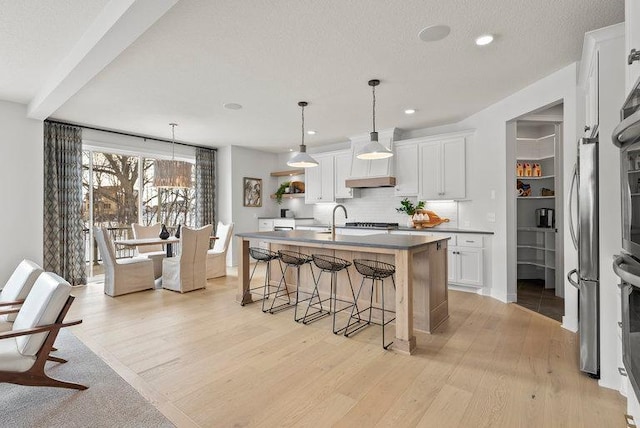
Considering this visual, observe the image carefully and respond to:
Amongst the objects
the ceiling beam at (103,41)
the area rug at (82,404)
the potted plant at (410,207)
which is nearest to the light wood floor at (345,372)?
the area rug at (82,404)

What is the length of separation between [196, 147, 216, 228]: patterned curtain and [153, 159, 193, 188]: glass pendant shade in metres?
1.76

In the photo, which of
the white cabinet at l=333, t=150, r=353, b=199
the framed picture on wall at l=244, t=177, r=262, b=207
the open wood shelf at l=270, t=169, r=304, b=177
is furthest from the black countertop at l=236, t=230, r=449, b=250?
the open wood shelf at l=270, t=169, r=304, b=177

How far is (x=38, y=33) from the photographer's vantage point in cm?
273

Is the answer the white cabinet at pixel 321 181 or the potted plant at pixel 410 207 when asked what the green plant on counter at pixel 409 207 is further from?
the white cabinet at pixel 321 181

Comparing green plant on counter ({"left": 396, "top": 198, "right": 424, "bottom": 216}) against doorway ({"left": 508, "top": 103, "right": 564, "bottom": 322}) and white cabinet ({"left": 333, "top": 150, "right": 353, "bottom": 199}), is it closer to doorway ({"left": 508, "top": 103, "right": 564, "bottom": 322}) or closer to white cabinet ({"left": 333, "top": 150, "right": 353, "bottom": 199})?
white cabinet ({"left": 333, "top": 150, "right": 353, "bottom": 199})

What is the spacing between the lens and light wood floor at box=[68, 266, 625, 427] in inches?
75.9

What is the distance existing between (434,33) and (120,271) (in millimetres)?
4858

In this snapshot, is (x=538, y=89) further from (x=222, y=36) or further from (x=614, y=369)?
(x=222, y=36)

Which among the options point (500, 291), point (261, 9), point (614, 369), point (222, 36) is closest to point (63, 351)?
point (222, 36)

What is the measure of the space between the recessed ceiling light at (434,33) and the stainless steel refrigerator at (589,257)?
1330 millimetres

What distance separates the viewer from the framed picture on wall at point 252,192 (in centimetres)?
740

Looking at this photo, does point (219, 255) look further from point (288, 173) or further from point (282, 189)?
point (288, 173)

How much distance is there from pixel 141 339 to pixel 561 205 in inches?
213

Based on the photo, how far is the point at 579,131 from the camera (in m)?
3.09
